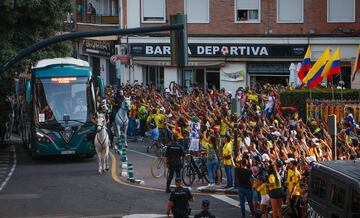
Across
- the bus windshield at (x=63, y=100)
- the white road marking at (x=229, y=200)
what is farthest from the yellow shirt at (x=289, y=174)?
the bus windshield at (x=63, y=100)

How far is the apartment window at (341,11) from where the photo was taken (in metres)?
46.2

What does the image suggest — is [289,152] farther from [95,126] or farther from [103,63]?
[103,63]

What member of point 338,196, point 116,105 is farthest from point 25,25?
point 338,196

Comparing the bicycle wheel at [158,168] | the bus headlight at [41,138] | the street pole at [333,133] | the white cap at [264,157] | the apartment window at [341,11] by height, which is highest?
the apartment window at [341,11]

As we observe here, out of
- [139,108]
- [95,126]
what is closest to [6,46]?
[95,126]

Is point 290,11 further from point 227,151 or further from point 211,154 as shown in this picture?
point 227,151

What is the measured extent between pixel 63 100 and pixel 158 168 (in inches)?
204

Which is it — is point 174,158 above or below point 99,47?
below

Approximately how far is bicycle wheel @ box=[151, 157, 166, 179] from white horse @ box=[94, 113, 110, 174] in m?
1.98

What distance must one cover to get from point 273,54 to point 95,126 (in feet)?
64.9

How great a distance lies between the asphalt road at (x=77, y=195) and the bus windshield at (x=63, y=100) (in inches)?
66.0

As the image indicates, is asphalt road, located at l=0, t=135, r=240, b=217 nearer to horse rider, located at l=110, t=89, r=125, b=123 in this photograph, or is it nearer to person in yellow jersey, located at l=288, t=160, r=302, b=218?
person in yellow jersey, located at l=288, t=160, r=302, b=218

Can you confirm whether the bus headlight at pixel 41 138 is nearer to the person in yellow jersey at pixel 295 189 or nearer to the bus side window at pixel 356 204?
the person in yellow jersey at pixel 295 189

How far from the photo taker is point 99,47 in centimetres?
5556
